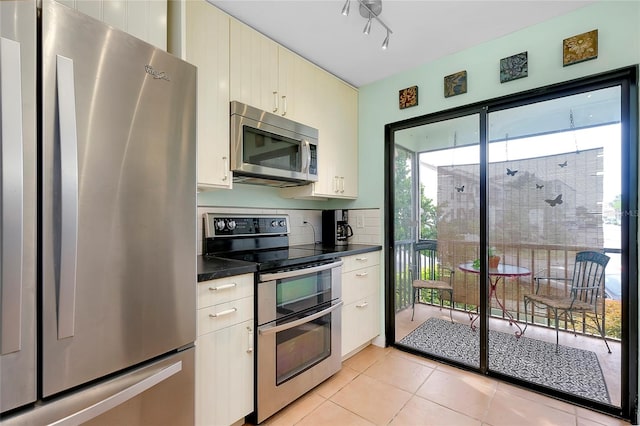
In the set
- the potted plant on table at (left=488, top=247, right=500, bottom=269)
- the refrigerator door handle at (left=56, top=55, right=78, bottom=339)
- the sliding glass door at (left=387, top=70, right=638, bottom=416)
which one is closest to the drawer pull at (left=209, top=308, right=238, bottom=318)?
the refrigerator door handle at (left=56, top=55, right=78, bottom=339)

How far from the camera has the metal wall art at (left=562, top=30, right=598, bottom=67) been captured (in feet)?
5.69

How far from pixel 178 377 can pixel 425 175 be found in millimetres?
2285

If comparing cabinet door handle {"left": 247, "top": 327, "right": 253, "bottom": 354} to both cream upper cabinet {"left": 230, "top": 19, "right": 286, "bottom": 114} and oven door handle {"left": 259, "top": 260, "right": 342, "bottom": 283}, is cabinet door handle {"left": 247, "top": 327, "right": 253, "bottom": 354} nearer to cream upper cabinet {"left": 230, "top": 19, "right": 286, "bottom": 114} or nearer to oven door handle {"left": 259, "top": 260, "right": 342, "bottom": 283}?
oven door handle {"left": 259, "top": 260, "right": 342, "bottom": 283}

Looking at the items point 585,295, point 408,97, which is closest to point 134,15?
point 408,97

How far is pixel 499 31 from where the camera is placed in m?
2.01

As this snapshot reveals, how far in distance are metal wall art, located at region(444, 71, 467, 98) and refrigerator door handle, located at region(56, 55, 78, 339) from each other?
237cm

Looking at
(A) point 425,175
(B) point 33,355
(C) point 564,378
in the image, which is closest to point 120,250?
(B) point 33,355

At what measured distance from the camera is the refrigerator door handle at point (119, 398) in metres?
0.86

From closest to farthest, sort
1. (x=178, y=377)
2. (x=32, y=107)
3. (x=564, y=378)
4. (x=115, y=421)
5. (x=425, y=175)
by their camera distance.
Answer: (x=32, y=107)
(x=115, y=421)
(x=178, y=377)
(x=564, y=378)
(x=425, y=175)

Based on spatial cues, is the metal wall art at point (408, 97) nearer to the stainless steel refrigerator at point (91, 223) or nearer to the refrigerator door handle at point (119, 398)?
the stainless steel refrigerator at point (91, 223)

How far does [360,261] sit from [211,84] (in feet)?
5.63

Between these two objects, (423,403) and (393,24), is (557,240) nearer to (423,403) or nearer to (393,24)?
(423,403)

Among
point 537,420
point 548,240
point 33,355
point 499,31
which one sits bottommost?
point 537,420

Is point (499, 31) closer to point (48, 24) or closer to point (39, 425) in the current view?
point (48, 24)
